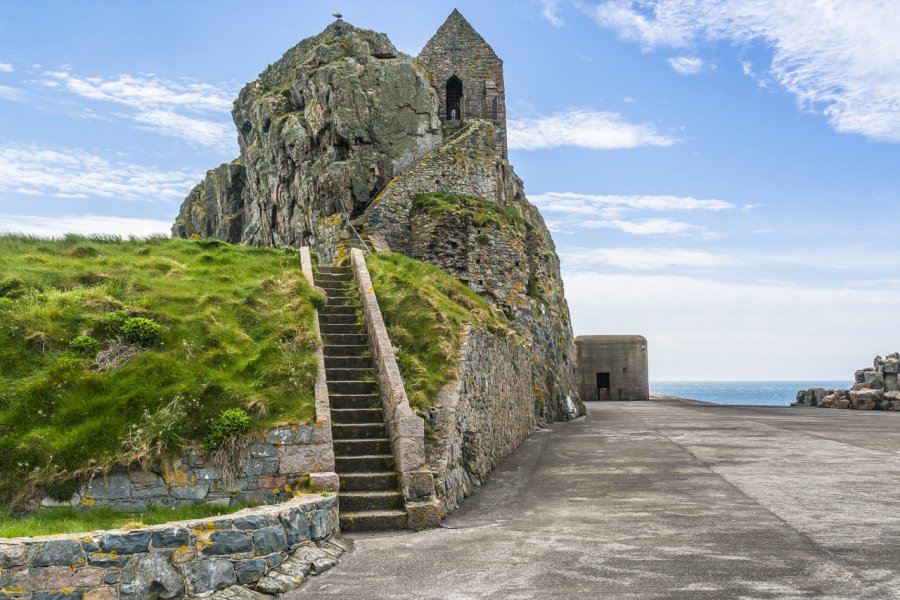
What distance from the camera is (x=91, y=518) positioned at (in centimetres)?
814

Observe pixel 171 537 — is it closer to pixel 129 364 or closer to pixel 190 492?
pixel 190 492

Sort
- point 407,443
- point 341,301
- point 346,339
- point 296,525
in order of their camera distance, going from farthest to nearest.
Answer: point 341,301 → point 346,339 → point 407,443 → point 296,525

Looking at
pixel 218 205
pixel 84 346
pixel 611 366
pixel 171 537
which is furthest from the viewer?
pixel 611 366

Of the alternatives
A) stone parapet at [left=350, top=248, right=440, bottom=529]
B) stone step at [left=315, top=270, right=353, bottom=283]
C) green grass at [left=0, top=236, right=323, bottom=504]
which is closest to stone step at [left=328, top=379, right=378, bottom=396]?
stone parapet at [left=350, top=248, right=440, bottom=529]

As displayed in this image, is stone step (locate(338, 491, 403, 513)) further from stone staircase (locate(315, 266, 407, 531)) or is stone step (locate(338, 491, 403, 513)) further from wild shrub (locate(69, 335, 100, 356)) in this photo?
wild shrub (locate(69, 335, 100, 356))

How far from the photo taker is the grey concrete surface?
6.74 metres

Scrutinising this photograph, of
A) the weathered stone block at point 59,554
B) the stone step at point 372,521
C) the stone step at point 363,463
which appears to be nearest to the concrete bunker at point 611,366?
the stone step at point 363,463

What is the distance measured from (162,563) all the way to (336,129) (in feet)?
75.4

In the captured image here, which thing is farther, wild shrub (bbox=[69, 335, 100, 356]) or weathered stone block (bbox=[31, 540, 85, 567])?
wild shrub (bbox=[69, 335, 100, 356])

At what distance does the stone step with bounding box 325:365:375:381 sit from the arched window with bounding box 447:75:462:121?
2504cm

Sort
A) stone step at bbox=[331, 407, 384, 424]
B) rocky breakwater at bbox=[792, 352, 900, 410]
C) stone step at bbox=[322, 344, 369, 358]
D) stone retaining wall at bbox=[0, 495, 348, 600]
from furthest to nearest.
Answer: rocky breakwater at bbox=[792, 352, 900, 410] → stone step at bbox=[322, 344, 369, 358] → stone step at bbox=[331, 407, 384, 424] → stone retaining wall at bbox=[0, 495, 348, 600]

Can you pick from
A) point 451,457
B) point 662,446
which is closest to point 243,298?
point 451,457

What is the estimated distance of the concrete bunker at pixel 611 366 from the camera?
49031 millimetres

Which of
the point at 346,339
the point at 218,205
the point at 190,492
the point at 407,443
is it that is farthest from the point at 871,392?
the point at 218,205
